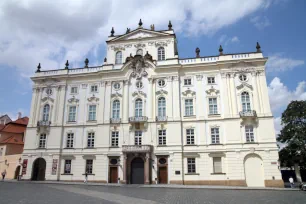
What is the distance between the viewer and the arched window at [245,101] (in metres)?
33.4

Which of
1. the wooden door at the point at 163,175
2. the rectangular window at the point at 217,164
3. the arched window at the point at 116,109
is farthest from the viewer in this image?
the arched window at the point at 116,109

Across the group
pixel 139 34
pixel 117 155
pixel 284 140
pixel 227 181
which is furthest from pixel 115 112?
pixel 284 140

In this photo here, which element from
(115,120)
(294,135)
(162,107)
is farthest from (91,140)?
(294,135)

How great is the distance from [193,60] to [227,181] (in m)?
17.5

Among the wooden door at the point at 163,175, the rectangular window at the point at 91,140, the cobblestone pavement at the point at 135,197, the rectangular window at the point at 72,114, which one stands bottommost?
the cobblestone pavement at the point at 135,197

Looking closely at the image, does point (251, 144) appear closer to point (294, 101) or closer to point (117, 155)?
point (294, 101)

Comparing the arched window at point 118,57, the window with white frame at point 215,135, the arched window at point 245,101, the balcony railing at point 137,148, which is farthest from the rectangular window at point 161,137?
the arched window at point 118,57

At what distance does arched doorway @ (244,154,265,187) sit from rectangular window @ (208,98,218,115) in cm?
716

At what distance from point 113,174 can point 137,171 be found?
140 inches

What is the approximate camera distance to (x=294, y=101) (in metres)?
38.1

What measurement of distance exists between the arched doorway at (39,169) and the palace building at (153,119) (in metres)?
0.15

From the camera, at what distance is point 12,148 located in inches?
1848

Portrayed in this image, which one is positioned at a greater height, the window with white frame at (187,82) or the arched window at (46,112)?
the window with white frame at (187,82)

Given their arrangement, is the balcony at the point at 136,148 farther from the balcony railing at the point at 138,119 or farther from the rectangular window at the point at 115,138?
the balcony railing at the point at 138,119
